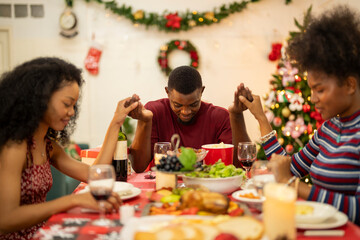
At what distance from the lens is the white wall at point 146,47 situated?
5199 mm

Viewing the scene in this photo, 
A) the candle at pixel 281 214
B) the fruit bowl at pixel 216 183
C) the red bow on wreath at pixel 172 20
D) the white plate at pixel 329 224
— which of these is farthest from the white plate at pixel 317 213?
the red bow on wreath at pixel 172 20

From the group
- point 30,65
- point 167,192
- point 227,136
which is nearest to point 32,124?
point 30,65

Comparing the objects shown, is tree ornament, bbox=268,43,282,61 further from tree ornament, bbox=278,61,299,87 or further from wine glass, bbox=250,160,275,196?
wine glass, bbox=250,160,275,196

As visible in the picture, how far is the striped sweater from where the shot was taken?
4.56 ft

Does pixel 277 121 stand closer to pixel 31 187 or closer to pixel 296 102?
pixel 296 102

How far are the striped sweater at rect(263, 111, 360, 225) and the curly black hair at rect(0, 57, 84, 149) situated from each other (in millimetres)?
1154

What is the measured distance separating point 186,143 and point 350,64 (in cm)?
148

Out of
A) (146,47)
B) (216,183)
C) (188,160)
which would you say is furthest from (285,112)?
(188,160)

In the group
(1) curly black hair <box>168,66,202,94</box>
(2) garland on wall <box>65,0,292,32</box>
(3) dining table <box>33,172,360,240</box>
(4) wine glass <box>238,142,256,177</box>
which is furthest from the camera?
(2) garland on wall <box>65,0,292,32</box>

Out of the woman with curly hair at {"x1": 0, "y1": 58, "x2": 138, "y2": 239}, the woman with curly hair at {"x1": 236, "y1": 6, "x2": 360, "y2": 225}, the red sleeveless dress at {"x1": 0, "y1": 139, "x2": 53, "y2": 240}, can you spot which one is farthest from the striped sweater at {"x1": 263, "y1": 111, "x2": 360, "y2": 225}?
the red sleeveless dress at {"x1": 0, "y1": 139, "x2": 53, "y2": 240}

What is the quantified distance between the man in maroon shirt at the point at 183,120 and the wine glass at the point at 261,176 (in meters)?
0.92

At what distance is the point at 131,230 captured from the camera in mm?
1072

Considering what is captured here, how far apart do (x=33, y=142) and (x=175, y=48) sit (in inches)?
143

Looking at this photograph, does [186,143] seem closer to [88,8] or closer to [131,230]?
[131,230]
